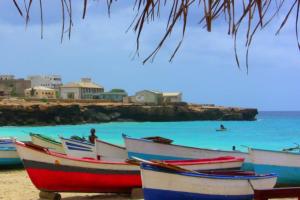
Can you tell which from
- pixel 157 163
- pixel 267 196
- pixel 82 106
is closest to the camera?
pixel 267 196

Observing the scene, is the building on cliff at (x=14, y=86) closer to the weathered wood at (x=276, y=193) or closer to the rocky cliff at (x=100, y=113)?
the rocky cliff at (x=100, y=113)

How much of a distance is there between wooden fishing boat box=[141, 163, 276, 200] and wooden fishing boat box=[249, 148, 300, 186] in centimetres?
357

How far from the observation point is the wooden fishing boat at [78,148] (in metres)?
13.4

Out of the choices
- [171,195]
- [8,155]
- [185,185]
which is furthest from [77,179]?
[8,155]

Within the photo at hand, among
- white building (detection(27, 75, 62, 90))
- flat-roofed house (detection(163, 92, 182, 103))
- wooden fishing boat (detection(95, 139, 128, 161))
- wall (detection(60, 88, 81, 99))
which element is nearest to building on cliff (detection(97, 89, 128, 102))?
wall (detection(60, 88, 81, 99))

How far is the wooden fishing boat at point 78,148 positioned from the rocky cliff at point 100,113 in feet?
167

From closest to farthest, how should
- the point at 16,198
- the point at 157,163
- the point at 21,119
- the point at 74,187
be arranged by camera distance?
the point at 157,163 → the point at 74,187 → the point at 16,198 → the point at 21,119

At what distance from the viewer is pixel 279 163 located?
1120 cm

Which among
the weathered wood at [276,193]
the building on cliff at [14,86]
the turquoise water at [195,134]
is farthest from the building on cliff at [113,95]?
the weathered wood at [276,193]

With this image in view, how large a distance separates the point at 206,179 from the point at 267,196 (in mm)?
3909

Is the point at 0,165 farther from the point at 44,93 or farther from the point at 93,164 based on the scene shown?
the point at 44,93

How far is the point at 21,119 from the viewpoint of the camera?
63312 mm

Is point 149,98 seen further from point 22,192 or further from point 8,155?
point 22,192

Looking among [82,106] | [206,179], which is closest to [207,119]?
[82,106]
